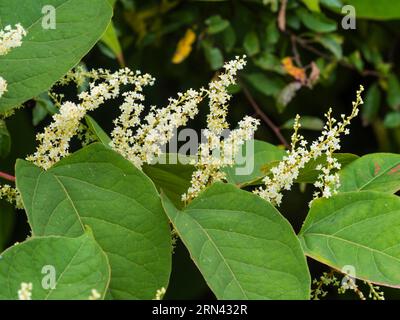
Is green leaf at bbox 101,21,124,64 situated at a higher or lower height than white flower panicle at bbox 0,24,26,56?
higher

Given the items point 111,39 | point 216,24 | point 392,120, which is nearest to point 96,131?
point 111,39

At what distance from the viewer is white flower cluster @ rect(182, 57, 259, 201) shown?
87 centimetres

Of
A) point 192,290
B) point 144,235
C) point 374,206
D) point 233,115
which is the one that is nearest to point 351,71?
point 233,115

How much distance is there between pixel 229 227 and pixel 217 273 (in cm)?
7

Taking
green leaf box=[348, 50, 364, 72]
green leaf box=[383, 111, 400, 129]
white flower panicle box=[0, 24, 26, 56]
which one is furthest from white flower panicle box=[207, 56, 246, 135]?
green leaf box=[383, 111, 400, 129]

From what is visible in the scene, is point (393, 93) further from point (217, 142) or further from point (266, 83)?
point (217, 142)

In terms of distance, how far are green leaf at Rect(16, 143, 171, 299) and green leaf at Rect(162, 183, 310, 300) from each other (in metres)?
0.03

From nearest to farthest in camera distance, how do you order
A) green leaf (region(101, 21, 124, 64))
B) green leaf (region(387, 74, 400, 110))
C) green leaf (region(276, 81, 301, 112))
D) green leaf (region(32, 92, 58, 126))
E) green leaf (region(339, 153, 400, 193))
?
green leaf (region(339, 153, 400, 193))
green leaf (region(32, 92, 58, 126))
green leaf (region(101, 21, 124, 64))
green leaf (region(276, 81, 301, 112))
green leaf (region(387, 74, 400, 110))

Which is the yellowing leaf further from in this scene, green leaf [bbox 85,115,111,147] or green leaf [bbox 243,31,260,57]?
green leaf [bbox 85,115,111,147]

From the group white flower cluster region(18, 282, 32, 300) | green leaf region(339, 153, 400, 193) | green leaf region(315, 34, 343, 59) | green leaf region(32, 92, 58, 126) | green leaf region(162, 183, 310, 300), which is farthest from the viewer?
green leaf region(315, 34, 343, 59)

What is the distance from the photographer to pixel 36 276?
694 mm

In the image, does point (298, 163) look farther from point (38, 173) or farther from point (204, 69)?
point (204, 69)

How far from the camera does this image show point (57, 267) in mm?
700

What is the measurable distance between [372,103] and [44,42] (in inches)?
50.9
